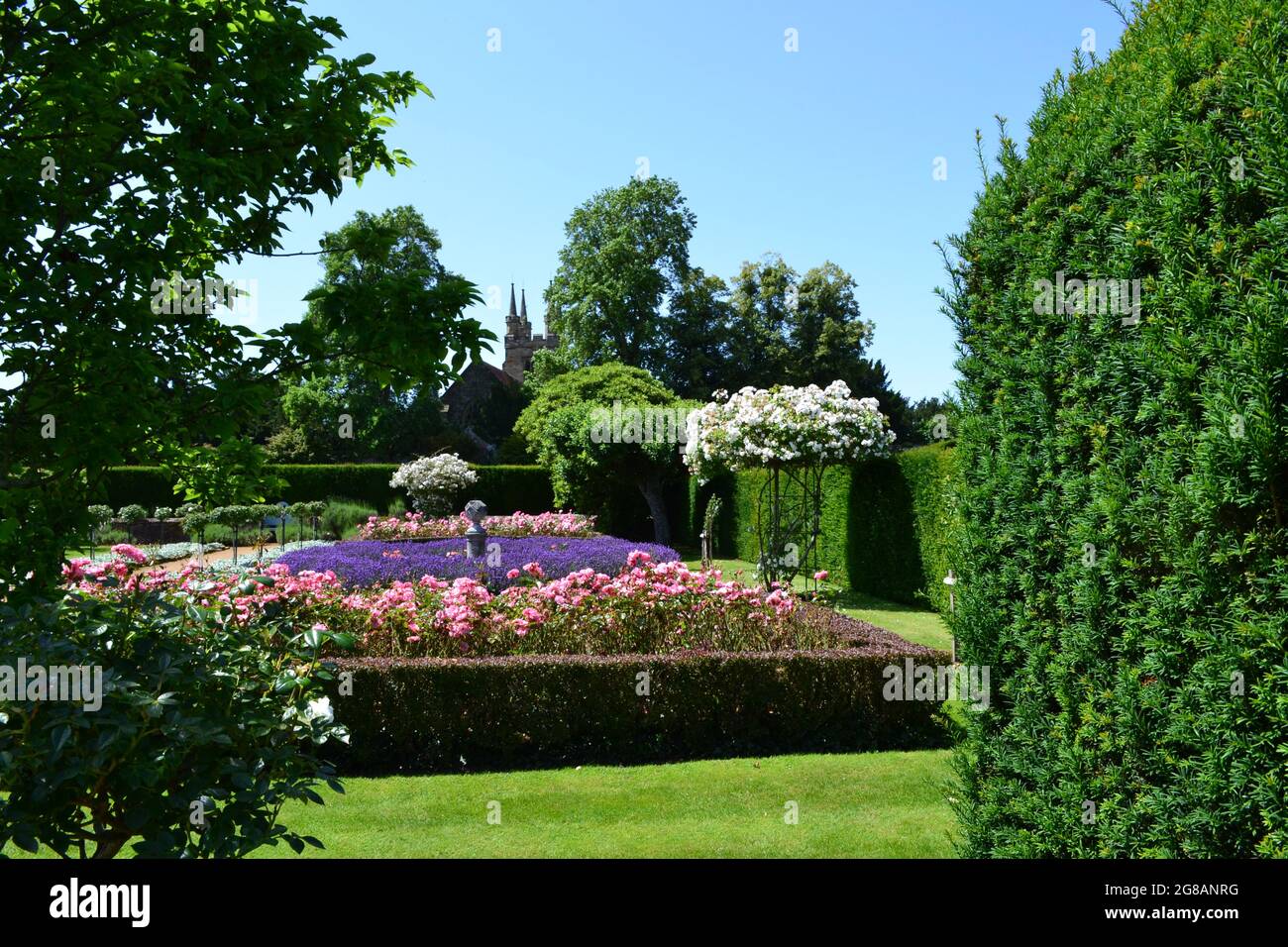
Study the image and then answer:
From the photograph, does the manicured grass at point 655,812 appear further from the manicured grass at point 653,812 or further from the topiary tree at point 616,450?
the topiary tree at point 616,450

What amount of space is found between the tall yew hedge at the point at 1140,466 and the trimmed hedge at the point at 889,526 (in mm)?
8599

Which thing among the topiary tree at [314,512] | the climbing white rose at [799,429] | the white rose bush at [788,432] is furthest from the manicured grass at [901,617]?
the topiary tree at [314,512]

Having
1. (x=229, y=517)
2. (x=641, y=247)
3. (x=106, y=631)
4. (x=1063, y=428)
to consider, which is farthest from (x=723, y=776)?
(x=641, y=247)

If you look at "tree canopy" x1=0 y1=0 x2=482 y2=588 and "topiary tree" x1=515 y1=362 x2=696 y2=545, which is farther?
"topiary tree" x1=515 y1=362 x2=696 y2=545

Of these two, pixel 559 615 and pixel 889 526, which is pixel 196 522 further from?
pixel 559 615

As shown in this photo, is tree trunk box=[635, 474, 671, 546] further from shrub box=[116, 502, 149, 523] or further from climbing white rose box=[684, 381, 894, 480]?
shrub box=[116, 502, 149, 523]

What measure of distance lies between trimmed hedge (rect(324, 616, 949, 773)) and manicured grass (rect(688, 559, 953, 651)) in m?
3.23

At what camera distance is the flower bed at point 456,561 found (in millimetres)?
11633

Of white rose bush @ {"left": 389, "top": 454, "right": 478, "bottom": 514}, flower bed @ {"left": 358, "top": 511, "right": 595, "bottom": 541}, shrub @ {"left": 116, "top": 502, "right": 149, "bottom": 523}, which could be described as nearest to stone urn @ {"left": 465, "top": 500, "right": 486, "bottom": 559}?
flower bed @ {"left": 358, "top": 511, "right": 595, "bottom": 541}

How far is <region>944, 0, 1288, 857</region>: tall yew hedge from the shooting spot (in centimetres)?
242

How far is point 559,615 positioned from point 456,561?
5614mm

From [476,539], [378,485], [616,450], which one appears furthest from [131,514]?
[476,539]

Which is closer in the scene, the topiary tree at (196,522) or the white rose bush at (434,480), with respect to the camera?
the topiary tree at (196,522)

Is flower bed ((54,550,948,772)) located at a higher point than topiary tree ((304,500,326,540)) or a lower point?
lower
